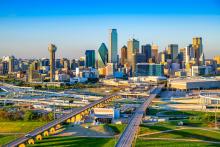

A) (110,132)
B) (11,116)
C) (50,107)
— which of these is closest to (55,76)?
(50,107)

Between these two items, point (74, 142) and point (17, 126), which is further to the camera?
point (17, 126)

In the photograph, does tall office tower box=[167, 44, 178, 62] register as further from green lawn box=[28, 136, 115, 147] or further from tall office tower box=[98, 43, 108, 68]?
green lawn box=[28, 136, 115, 147]

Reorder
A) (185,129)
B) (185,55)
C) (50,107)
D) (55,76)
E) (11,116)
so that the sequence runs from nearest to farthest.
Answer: (185,129)
(11,116)
(50,107)
(55,76)
(185,55)

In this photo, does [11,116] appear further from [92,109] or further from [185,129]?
[185,129]

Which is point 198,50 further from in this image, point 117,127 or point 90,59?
point 117,127

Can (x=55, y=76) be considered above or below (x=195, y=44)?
below

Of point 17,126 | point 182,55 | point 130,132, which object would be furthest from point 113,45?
point 130,132

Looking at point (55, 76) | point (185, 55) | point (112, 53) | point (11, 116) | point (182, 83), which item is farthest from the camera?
point (112, 53)

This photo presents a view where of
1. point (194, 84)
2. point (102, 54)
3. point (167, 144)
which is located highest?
point (102, 54)
